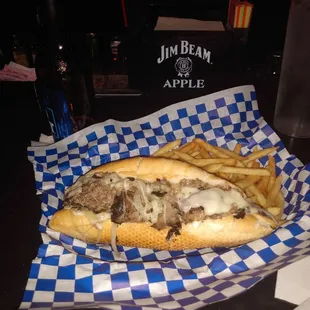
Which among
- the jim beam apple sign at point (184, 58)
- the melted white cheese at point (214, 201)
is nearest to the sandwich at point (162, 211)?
the melted white cheese at point (214, 201)

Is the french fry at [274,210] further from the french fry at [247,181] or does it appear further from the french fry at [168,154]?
the french fry at [168,154]

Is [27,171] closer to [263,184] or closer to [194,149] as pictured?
[194,149]

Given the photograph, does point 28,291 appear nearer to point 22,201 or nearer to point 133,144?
point 22,201

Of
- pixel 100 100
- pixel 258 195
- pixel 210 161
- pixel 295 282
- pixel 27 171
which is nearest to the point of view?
pixel 295 282

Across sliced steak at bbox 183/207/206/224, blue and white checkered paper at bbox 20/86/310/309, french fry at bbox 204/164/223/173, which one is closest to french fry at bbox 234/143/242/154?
blue and white checkered paper at bbox 20/86/310/309

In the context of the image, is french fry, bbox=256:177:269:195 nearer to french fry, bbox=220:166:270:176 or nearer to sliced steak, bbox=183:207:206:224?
french fry, bbox=220:166:270:176

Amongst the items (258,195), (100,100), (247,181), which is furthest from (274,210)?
(100,100)

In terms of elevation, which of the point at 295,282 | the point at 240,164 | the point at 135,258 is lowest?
the point at 135,258
